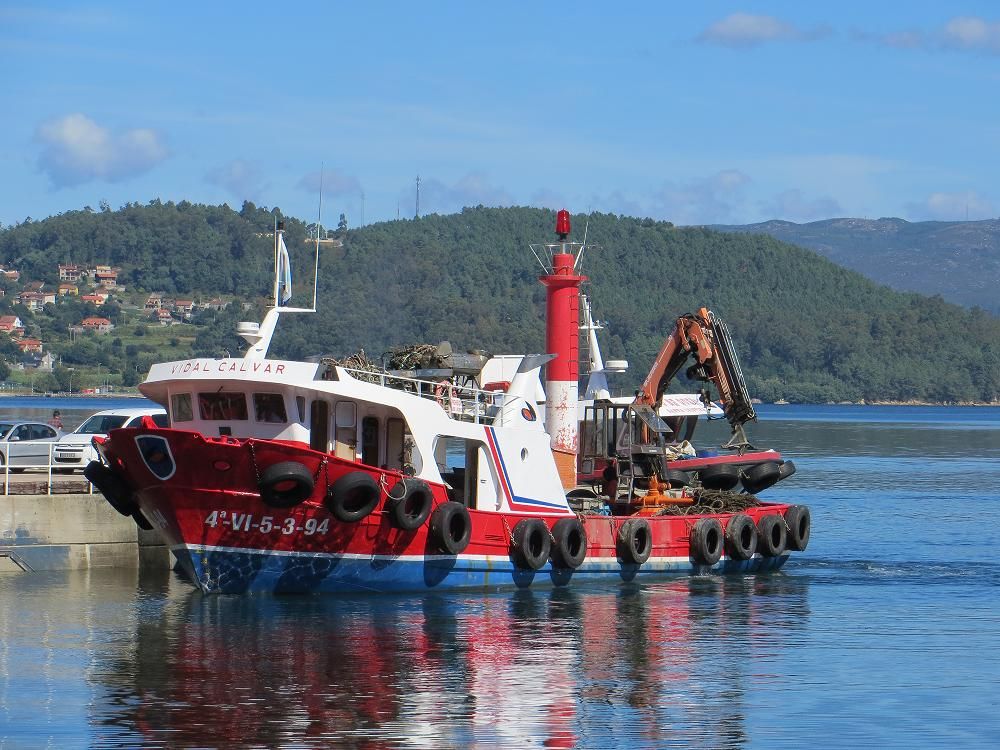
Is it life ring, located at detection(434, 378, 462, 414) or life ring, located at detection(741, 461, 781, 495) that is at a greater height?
life ring, located at detection(434, 378, 462, 414)

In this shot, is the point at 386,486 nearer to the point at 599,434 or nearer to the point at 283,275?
the point at 283,275

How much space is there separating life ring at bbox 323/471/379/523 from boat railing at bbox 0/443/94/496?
7185 mm

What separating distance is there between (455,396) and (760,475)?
401 inches

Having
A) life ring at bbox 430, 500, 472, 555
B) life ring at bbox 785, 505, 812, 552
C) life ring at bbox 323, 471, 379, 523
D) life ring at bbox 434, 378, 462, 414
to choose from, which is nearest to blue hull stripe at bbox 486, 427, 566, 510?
life ring at bbox 434, 378, 462, 414

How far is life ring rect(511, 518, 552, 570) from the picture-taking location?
93.3 feet

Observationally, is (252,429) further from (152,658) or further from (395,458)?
(152,658)

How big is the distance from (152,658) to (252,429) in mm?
4813

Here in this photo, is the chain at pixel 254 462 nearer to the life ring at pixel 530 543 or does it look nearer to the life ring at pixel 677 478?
the life ring at pixel 530 543

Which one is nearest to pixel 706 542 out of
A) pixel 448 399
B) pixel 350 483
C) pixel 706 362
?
pixel 706 362

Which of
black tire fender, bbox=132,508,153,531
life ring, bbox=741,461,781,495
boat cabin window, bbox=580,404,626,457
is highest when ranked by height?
boat cabin window, bbox=580,404,626,457

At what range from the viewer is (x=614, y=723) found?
64.3 ft

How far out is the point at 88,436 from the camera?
34.0m

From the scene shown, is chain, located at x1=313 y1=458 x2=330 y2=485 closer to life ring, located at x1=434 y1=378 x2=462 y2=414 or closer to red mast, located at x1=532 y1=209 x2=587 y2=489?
life ring, located at x1=434 y1=378 x2=462 y2=414

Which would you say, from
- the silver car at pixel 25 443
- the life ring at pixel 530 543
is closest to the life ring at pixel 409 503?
the life ring at pixel 530 543
